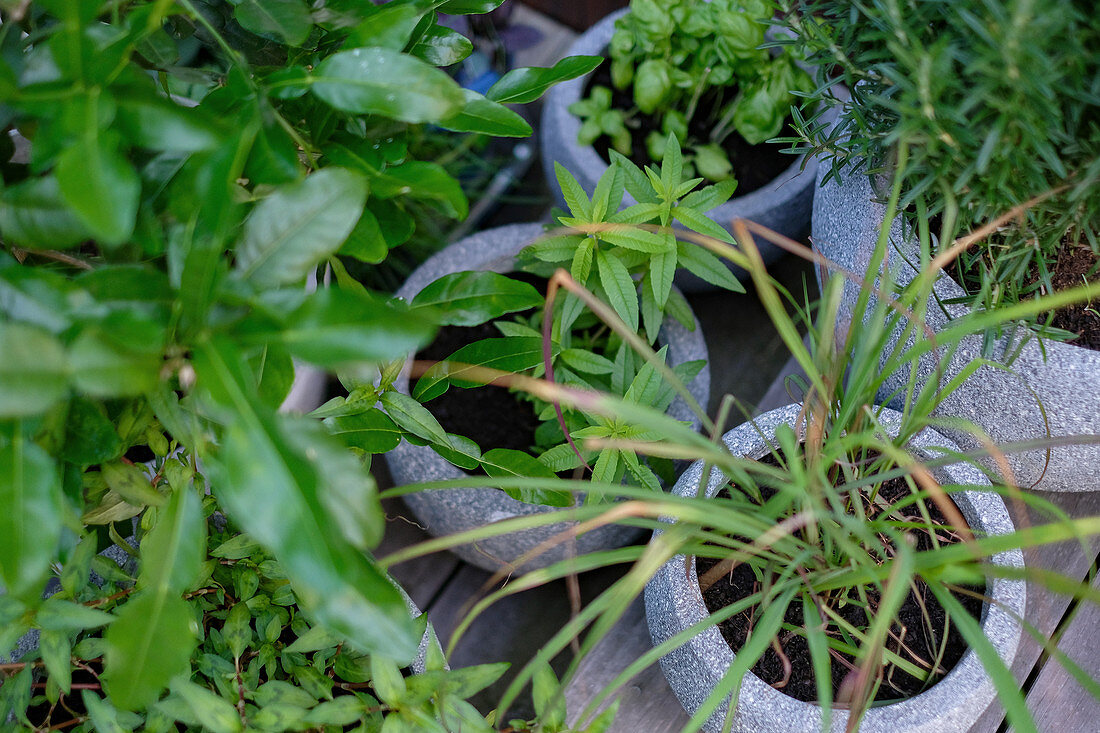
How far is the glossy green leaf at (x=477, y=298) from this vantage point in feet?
2.21

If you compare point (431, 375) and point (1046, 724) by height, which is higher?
point (431, 375)

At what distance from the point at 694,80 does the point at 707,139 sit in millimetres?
134

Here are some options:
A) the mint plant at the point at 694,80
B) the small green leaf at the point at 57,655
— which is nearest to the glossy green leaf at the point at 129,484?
the small green leaf at the point at 57,655

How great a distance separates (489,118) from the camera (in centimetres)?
65

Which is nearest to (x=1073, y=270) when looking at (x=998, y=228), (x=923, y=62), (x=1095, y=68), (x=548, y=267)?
(x=998, y=228)

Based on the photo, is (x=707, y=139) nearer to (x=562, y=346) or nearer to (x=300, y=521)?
(x=562, y=346)

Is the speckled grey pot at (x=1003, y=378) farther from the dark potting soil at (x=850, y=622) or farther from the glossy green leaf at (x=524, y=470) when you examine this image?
the glossy green leaf at (x=524, y=470)

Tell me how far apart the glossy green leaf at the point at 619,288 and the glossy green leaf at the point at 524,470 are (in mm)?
191

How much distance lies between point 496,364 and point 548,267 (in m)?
0.22

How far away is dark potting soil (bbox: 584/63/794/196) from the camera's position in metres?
1.16

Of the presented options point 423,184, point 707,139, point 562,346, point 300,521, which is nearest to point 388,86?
point 423,184

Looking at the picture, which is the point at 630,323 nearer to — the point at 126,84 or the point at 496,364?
the point at 496,364

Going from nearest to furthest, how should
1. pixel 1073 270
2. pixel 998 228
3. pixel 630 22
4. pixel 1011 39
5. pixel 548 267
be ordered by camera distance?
1. pixel 1011 39
2. pixel 998 228
3. pixel 1073 270
4. pixel 548 267
5. pixel 630 22

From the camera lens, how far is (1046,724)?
2.70ft
